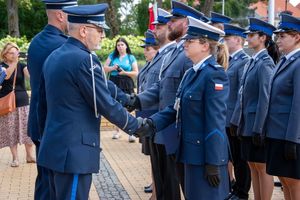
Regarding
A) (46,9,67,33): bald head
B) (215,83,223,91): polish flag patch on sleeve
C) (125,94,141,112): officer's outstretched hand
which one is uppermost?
(46,9,67,33): bald head

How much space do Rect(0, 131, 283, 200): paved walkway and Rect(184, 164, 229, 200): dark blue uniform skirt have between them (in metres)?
2.44

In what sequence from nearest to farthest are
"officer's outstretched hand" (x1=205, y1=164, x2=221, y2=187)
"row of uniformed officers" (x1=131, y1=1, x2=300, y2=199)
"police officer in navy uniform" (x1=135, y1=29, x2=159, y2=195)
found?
"officer's outstretched hand" (x1=205, y1=164, x2=221, y2=187) → "row of uniformed officers" (x1=131, y1=1, x2=300, y2=199) → "police officer in navy uniform" (x1=135, y1=29, x2=159, y2=195)

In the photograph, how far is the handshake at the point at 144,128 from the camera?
4.23 metres

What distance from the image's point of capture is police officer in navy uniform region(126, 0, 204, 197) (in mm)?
5105

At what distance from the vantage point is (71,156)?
3.84 m

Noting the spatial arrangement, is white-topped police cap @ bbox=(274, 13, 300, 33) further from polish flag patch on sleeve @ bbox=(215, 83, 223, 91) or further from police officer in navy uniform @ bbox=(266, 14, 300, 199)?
polish flag patch on sleeve @ bbox=(215, 83, 223, 91)

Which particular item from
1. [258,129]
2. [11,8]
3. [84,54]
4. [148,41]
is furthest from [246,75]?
[11,8]

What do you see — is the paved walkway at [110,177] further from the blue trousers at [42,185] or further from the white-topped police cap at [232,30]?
the white-topped police cap at [232,30]

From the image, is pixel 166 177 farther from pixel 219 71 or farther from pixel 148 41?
pixel 148 41

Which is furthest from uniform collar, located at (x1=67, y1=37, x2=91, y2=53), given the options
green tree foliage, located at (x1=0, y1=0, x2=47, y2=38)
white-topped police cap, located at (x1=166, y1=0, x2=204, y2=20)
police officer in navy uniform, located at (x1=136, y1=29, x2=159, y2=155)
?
green tree foliage, located at (x1=0, y1=0, x2=47, y2=38)

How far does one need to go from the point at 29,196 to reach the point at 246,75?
3186 mm

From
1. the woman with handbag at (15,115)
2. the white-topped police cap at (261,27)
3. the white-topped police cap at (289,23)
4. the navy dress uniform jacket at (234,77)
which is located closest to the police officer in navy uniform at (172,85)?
the white-topped police cap at (289,23)

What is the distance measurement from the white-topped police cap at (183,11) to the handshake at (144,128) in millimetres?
1263

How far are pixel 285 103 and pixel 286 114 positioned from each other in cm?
10
